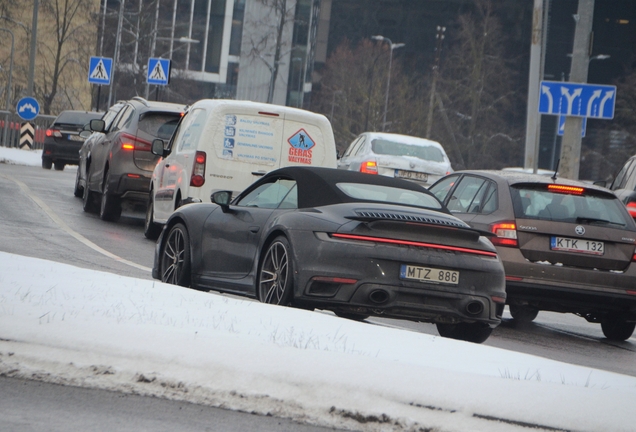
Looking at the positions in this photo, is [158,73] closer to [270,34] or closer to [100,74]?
[100,74]

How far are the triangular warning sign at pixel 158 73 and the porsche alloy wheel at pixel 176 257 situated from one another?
99.0ft

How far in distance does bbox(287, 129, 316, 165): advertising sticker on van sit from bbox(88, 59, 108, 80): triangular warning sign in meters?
27.9

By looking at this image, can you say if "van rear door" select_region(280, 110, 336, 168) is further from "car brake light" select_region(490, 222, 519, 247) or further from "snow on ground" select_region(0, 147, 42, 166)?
"snow on ground" select_region(0, 147, 42, 166)

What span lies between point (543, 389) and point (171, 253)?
5.36 m

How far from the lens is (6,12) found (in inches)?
2648

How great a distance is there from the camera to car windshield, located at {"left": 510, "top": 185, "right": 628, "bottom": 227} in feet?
36.5

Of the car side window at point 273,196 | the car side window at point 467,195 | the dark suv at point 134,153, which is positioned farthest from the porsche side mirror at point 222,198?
the dark suv at point 134,153

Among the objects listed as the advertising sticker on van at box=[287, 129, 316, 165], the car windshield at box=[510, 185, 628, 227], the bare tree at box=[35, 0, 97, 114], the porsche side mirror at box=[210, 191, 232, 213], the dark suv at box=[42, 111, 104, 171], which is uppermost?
the bare tree at box=[35, 0, 97, 114]

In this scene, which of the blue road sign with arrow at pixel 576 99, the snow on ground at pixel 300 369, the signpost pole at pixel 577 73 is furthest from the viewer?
the blue road sign with arrow at pixel 576 99

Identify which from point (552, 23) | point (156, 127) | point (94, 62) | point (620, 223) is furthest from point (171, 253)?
point (552, 23)

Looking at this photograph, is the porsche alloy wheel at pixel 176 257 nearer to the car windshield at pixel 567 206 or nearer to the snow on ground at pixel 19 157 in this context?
the car windshield at pixel 567 206

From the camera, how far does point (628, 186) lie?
647 inches

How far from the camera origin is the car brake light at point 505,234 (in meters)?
10.9

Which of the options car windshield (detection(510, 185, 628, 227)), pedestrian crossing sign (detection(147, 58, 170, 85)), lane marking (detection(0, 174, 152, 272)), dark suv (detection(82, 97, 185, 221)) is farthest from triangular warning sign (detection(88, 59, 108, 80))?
car windshield (detection(510, 185, 628, 227))
